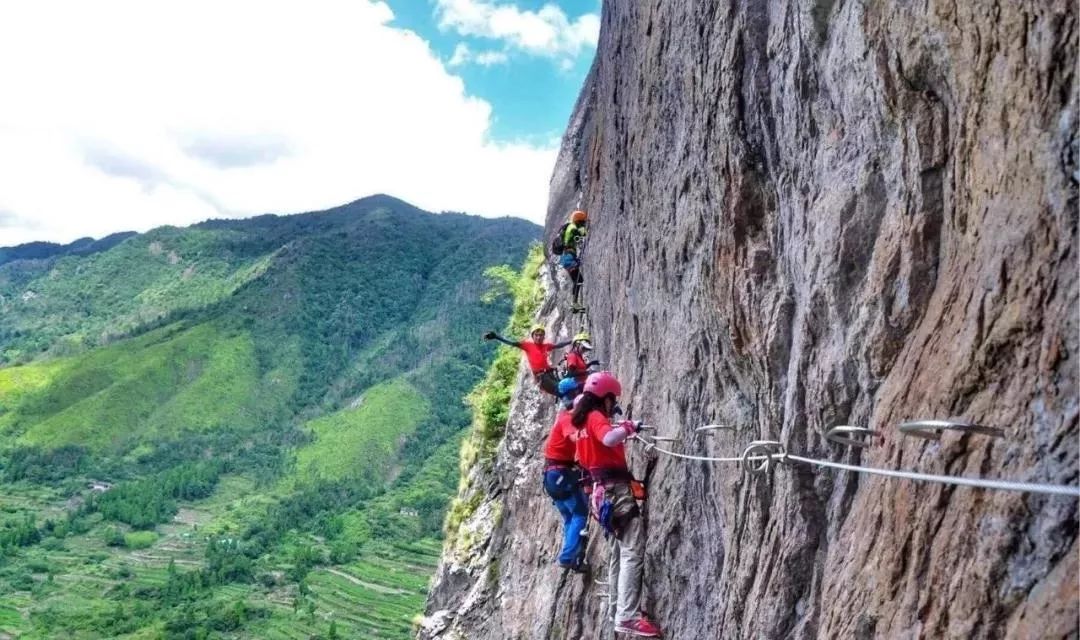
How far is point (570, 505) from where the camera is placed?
9562 millimetres

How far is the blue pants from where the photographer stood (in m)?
9.36

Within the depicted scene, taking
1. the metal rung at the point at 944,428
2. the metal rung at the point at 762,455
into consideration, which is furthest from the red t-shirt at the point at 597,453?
the metal rung at the point at 944,428

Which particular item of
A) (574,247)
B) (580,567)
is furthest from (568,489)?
(574,247)

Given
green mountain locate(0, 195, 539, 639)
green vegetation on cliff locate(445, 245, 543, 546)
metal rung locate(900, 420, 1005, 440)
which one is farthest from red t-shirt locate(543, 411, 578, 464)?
green mountain locate(0, 195, 539, 639)

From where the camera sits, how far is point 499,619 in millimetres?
14094

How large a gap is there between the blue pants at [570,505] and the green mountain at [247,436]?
45.1 m

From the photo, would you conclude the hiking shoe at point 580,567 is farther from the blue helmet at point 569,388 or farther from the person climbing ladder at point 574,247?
the person climbing ladder at point 574,247

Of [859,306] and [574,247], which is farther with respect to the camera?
[574,247]

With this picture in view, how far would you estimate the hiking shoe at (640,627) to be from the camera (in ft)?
24.3

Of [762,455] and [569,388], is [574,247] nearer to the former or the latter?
[569,388]

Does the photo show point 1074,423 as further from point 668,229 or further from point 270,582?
point 270,582

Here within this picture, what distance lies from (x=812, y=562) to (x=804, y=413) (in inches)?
35.9

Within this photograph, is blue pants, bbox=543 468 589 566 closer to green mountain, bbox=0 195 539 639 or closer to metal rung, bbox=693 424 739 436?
metal rung, bbox=693 424 739 436

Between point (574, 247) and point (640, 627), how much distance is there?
8.18m
